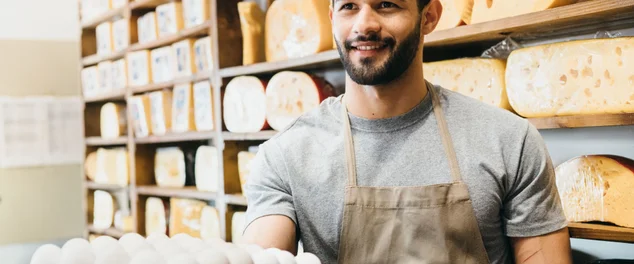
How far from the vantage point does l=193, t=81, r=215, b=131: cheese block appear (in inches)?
117

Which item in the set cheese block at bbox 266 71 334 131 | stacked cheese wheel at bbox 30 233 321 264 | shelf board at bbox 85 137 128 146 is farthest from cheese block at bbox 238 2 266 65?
stacked cheese wheel at bbox 30 233 321 264

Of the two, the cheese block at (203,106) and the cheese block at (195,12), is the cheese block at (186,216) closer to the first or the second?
the cheese block at (203,106)

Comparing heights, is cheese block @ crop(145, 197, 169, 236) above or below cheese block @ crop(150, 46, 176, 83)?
below

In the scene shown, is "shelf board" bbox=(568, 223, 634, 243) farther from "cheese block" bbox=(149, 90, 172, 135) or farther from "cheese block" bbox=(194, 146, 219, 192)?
"cheese block" bbox=(149, 90, 172, 135)

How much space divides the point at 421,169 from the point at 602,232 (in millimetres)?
574

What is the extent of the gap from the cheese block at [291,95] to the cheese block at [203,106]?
0.42 meters

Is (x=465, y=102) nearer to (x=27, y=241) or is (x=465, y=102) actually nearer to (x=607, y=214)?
(x=607, y=214)

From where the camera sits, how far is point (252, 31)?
9.10ft

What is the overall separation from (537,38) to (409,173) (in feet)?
2.54

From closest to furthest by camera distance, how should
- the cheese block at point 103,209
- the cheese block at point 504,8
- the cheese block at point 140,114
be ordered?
1. the cheese block at point 504,8
2. the cheese block at point 140,114
3. the cheese block at point 103,209

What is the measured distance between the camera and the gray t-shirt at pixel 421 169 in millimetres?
1384

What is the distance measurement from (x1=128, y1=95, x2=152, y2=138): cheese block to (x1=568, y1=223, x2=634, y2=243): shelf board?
8.16 ft

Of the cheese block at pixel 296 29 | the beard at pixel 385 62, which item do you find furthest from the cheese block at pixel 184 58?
the beard at pixel 385 62

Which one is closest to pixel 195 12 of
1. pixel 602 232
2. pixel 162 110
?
pixel 162 110
